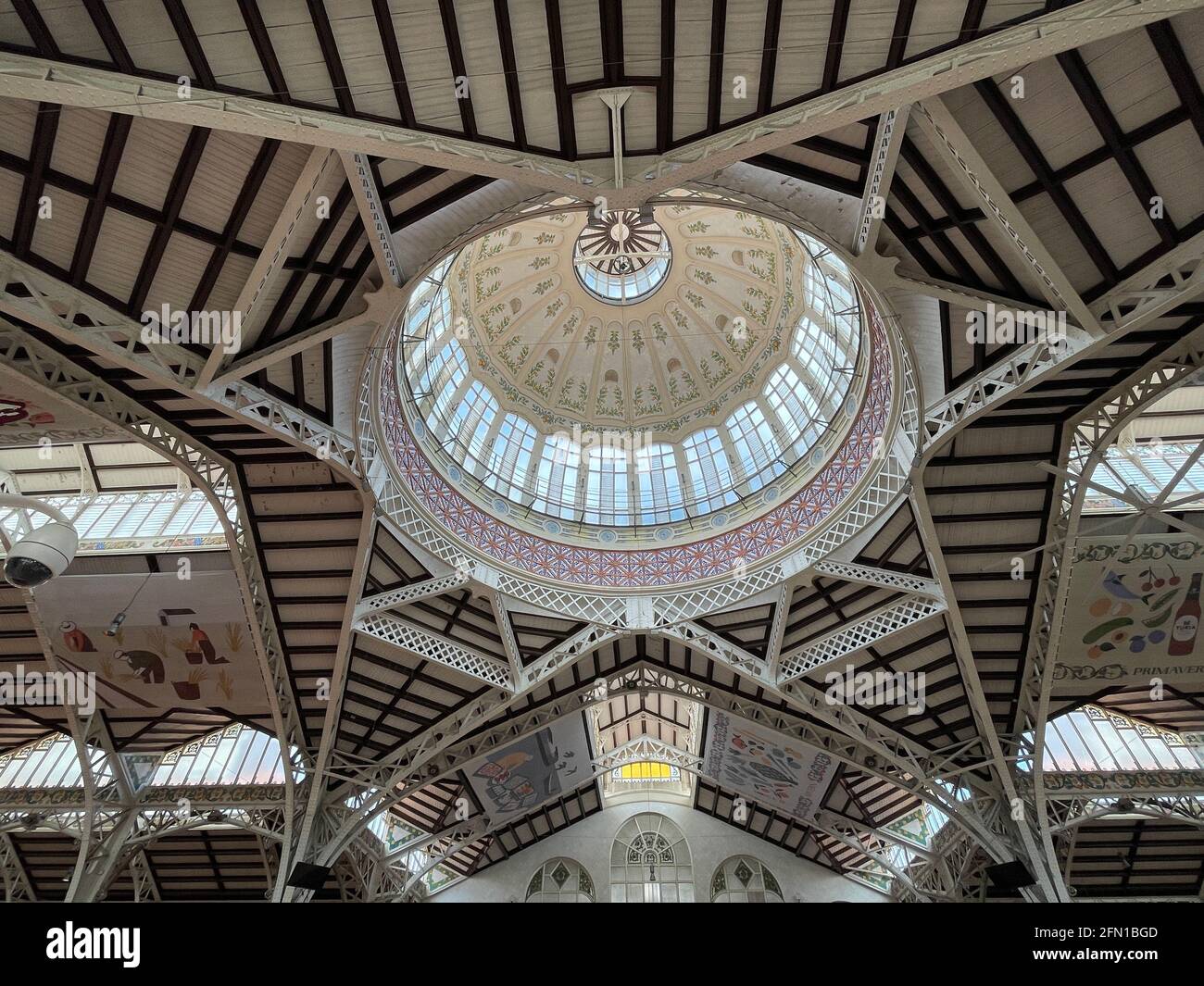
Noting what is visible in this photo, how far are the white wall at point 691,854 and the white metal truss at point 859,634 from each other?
17370mm

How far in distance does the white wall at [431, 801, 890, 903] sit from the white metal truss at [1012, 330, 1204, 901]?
51.4 ft

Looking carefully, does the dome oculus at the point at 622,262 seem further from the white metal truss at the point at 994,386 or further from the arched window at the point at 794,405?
the white metal truss at the point at 994,386

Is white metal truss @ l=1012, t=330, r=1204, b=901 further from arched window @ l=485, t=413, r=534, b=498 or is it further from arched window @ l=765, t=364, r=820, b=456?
arched window @ l=485, t=413, r=534, b=498

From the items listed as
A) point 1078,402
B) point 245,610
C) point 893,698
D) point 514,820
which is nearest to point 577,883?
point 514,820

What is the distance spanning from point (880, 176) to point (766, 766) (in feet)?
75.9

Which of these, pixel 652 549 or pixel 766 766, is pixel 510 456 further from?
pixel 766 766

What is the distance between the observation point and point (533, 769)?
30.8 metres

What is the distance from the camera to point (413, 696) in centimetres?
2584

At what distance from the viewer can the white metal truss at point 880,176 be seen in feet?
40.5

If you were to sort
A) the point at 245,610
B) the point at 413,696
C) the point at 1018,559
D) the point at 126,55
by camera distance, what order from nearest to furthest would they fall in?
1. the point at 126,55
2. the point at 1018,559
3. the point at 245,610
4. the point at 413,696

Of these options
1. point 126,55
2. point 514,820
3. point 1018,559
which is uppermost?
point 126,55
